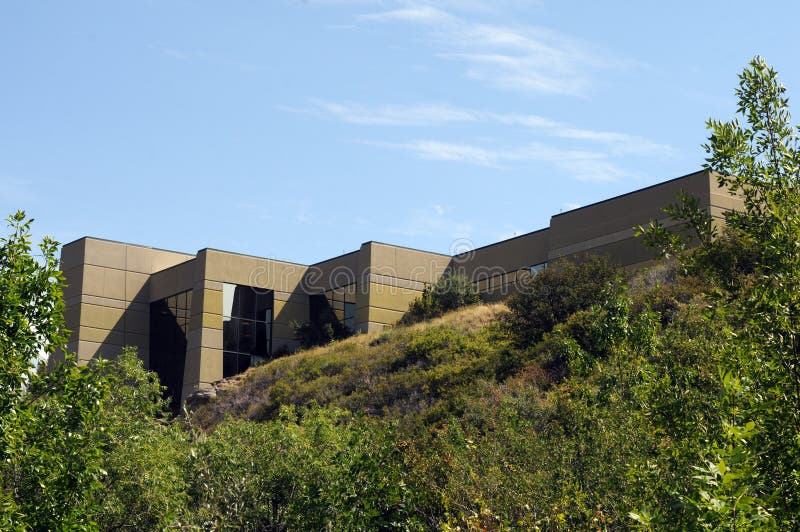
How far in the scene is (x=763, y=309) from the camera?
9555 mm

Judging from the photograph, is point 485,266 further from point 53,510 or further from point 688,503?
point 688,503

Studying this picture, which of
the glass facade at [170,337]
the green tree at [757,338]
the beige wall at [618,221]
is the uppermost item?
the beige wall at [618,221]

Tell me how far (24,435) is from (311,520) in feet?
27.2

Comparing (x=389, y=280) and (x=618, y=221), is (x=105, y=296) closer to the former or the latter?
(x=389, y=280)

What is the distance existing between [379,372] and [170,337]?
17016mm

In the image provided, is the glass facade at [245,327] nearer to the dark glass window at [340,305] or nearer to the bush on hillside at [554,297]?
the dark glass window at [340,305]

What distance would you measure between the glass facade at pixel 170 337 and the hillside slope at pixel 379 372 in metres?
5.32

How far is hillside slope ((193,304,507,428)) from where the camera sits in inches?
1566

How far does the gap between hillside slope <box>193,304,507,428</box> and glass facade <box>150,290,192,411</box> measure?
5.32m

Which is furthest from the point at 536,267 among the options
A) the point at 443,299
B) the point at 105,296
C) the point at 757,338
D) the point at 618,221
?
the point at 757,338

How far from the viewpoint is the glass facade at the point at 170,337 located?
55625 millimetres

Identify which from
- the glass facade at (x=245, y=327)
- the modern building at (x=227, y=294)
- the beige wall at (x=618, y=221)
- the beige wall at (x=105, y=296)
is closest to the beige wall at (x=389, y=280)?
the modern building at (x=227, y=294)

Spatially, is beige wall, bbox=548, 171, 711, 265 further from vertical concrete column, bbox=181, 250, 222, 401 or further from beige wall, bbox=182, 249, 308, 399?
vertical concrete column, bbox=181, 250, 222, 401

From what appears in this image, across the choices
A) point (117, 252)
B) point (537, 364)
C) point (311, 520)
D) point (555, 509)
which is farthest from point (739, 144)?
point (117, 252)
